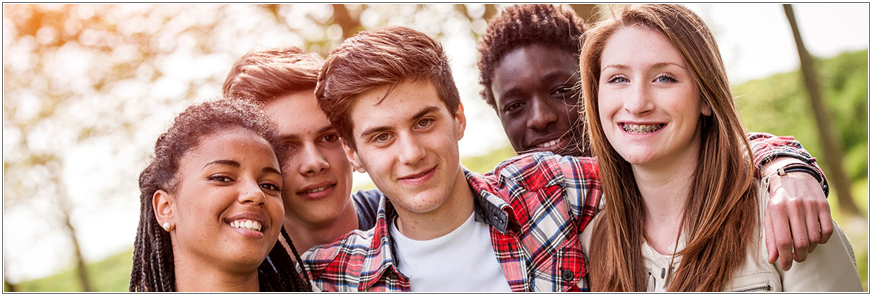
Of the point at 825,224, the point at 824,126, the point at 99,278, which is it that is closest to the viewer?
the point at 825,224

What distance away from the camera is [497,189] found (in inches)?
127

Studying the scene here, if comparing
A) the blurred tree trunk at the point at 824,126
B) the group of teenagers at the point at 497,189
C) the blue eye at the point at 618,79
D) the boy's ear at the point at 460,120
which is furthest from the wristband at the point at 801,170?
the blurred tree trunk at the point at 824,126

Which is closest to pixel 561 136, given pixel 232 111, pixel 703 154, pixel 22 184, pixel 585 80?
pixel 585 80

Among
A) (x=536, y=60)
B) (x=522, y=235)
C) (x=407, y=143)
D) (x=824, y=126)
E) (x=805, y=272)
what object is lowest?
(x=805, y=272)

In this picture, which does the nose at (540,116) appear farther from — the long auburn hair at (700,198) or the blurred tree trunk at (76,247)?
the blurred tree trunk at (76,247)

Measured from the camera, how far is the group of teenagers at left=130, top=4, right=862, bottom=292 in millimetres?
2658

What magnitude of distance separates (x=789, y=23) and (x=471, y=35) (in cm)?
280

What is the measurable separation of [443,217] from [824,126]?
496 cm

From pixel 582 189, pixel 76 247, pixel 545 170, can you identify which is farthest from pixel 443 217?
pixel 76 247

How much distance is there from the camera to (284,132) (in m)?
3.38

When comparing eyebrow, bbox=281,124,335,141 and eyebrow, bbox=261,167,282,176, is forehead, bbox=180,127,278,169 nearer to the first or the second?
eyebrow, bbox=261,167,282,176

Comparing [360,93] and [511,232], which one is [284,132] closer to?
[360,93]

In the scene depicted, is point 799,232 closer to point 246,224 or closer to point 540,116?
point 540,116

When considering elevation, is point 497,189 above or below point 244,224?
above
